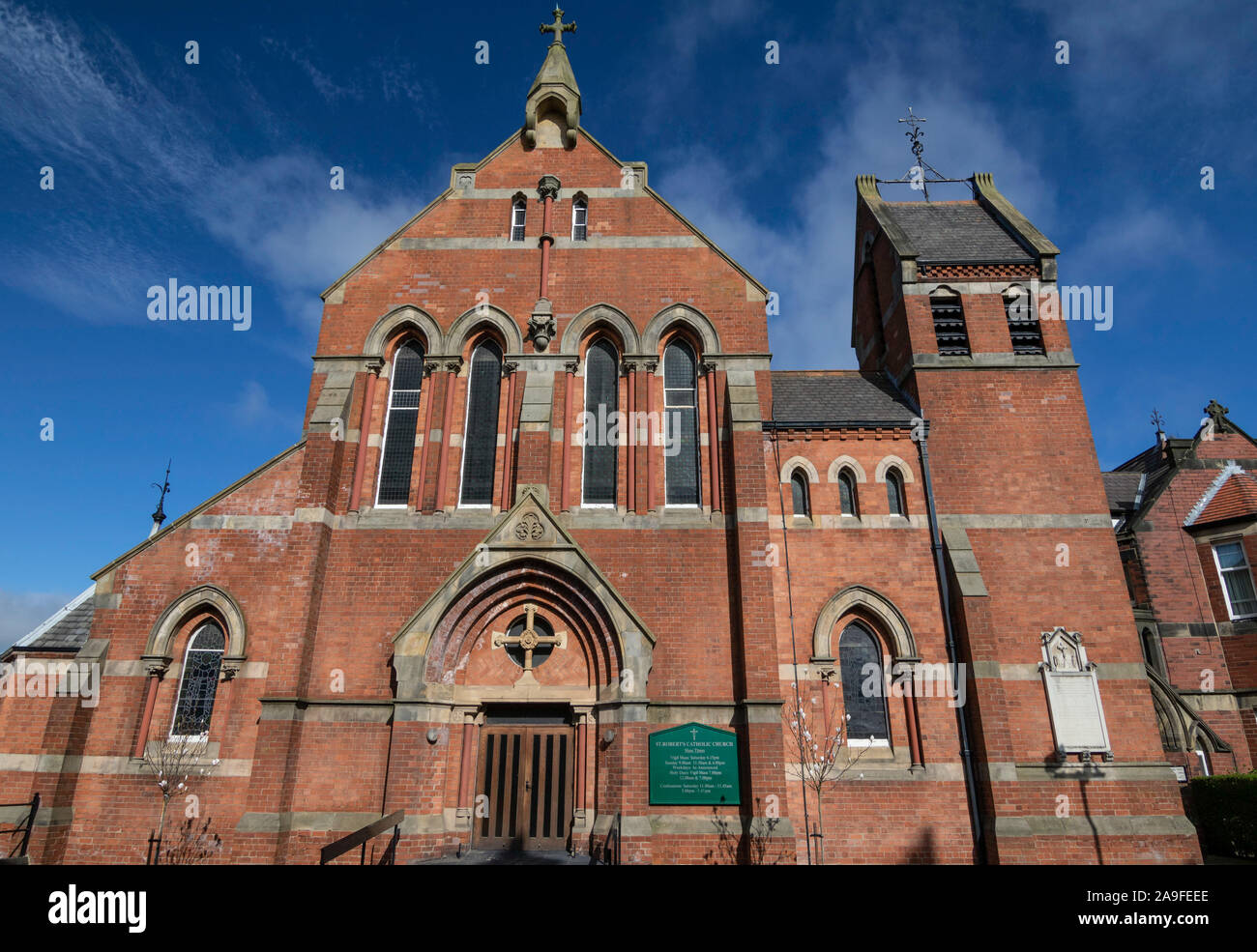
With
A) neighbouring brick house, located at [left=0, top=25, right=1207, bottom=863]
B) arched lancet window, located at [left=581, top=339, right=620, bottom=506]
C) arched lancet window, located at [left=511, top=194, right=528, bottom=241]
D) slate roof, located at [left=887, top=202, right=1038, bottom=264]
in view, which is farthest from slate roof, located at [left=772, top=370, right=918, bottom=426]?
arched lancet window, located at [left=511, top=194, right=528, bottom=241]

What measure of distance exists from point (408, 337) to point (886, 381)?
11.9 metres

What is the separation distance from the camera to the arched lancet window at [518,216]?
1645 centimetres

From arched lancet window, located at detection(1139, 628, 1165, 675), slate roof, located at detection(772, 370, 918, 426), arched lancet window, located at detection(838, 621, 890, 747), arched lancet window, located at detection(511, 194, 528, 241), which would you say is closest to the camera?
arched lancet window, located at detection(838, 621, 890, 747)

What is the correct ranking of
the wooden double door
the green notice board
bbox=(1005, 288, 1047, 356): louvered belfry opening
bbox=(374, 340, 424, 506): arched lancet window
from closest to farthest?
the green notice board → the wooden double door → bbox=(374, 340, 424, 506): arched lancet window → bbox=(1005, 288, 1047, 356): louvered belfry opening

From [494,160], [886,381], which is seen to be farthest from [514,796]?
[494,160]

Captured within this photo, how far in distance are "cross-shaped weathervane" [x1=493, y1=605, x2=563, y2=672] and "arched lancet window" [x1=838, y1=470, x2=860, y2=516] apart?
6.63 meters

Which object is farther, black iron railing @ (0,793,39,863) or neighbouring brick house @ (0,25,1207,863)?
neighbouring brick house @ (0,25,1207,863)

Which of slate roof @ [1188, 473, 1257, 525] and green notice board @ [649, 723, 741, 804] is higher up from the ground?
slate roof @ [1188, 473, 1257, 525]

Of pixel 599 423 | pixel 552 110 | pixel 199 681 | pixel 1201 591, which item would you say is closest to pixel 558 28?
pixel 552 110

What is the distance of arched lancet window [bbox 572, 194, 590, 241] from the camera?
16422 mm

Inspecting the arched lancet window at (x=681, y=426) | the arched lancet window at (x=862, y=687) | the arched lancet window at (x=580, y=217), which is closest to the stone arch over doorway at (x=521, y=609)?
the arched lancet window at (x=681, y=426)

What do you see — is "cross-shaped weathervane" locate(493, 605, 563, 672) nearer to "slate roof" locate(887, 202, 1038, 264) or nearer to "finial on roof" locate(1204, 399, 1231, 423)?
"slate roof" locate(887, 202, 1038, 264)

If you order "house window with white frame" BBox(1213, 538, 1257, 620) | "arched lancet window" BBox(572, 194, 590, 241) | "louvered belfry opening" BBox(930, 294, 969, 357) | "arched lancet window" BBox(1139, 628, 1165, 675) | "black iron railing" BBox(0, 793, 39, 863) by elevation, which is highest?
"arched lancet window" BBox(572, 194, 590, 241)
